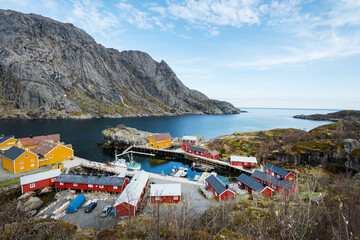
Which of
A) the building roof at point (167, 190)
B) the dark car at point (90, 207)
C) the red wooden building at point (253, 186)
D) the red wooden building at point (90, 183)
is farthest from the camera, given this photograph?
the red wooden building at point (90, 183)

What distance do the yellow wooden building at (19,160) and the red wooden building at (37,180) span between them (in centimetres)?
617

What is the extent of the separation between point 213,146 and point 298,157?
28.7 metres

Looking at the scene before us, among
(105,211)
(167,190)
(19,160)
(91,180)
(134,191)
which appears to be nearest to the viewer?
(105,211)

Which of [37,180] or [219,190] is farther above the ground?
[37,180]

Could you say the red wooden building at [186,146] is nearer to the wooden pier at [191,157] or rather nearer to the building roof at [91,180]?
the wooden pier at [191,157]

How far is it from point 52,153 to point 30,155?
5381mm

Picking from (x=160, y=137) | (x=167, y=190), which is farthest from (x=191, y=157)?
(x=167, y=190)

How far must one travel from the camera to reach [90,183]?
3525cm

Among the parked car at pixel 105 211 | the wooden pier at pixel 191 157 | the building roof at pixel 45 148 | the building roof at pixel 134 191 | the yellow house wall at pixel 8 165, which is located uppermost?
the building roof at pixel 45 148

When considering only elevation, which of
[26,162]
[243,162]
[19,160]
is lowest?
[243,162]

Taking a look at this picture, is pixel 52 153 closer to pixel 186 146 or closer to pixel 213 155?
pixel 186 146

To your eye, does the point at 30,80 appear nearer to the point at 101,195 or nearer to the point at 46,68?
the point at 46,68

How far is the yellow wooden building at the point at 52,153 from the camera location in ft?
143

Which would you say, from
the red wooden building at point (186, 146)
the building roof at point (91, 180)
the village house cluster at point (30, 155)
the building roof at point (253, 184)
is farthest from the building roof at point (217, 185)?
the village house cluster at point (30, 155)
